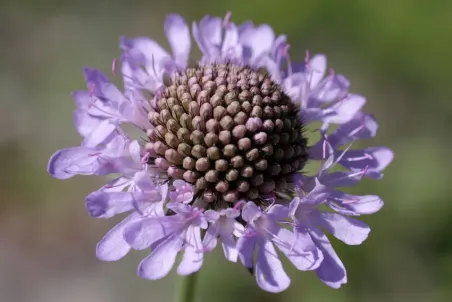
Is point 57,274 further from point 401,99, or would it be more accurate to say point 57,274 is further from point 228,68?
point 401,99

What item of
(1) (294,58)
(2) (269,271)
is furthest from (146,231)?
(1) (294,58)

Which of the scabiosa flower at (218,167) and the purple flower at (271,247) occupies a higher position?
the scabiosa flower at (218,167)

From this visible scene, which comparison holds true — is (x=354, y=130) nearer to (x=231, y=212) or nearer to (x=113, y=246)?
(x=231, y=212)

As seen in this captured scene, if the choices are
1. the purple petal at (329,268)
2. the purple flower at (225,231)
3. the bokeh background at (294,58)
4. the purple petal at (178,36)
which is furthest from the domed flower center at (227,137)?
the bokeh background at (294,58)

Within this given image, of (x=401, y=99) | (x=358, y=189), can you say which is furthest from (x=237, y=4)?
(x=358, y=189)

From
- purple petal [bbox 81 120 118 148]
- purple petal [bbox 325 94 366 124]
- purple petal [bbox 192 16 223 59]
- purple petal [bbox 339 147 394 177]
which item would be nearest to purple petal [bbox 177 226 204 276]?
purple petal [bbox 81 120 118 148]

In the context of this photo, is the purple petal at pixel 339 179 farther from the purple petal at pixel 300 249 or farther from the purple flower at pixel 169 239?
the purple flower at pixel 169 239

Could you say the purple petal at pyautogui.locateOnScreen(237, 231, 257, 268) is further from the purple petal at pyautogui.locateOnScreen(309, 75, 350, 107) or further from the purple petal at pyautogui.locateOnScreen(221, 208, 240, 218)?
the purple petal at pyautogui.locateOnScreen(309, 75, 350, 107)

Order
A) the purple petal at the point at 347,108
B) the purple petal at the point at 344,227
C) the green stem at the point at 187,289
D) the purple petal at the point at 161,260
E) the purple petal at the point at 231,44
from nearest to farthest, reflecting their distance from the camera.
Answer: the purple petal at the point at 161,260 < the purple petal at the point at 344,227 < the green stem at the point at 187,289 < the purple petal at the point at 347,108 < the purple petal at the point at 231,44
